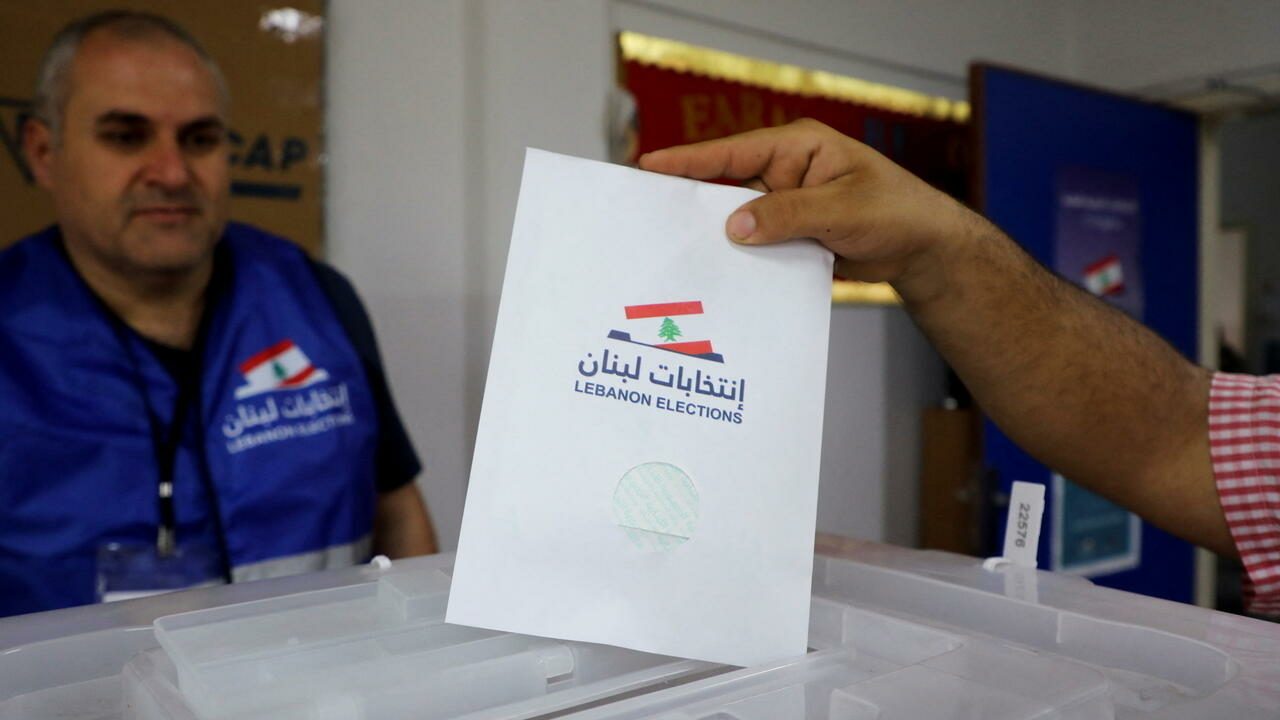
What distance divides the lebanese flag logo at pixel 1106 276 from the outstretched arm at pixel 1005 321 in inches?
85.4

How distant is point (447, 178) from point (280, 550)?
0.97 m

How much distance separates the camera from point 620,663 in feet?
1.51

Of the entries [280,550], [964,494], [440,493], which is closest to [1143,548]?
[964,494]

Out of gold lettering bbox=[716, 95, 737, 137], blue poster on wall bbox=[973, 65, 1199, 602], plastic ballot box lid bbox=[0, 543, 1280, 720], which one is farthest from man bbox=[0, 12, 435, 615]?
blue poster on wall bbox=[973, 65, 1199, 602]

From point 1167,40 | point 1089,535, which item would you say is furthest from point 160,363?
point 1167,40

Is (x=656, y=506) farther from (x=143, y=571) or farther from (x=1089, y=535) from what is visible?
(x=1089, y=535)

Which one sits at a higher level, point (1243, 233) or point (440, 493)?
point (1243, 233)

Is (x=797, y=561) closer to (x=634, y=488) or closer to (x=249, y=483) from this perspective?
(x=634, y=488)

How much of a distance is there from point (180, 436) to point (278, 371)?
0.15 metres

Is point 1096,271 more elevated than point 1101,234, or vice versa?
point 1101,234

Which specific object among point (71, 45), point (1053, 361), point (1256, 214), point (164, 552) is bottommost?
point (164, 552)

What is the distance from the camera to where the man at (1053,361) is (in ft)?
2.06

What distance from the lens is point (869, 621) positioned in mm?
487

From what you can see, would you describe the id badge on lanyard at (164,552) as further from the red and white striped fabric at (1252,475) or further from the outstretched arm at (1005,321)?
the red and white striped fabric at (1252,475)
